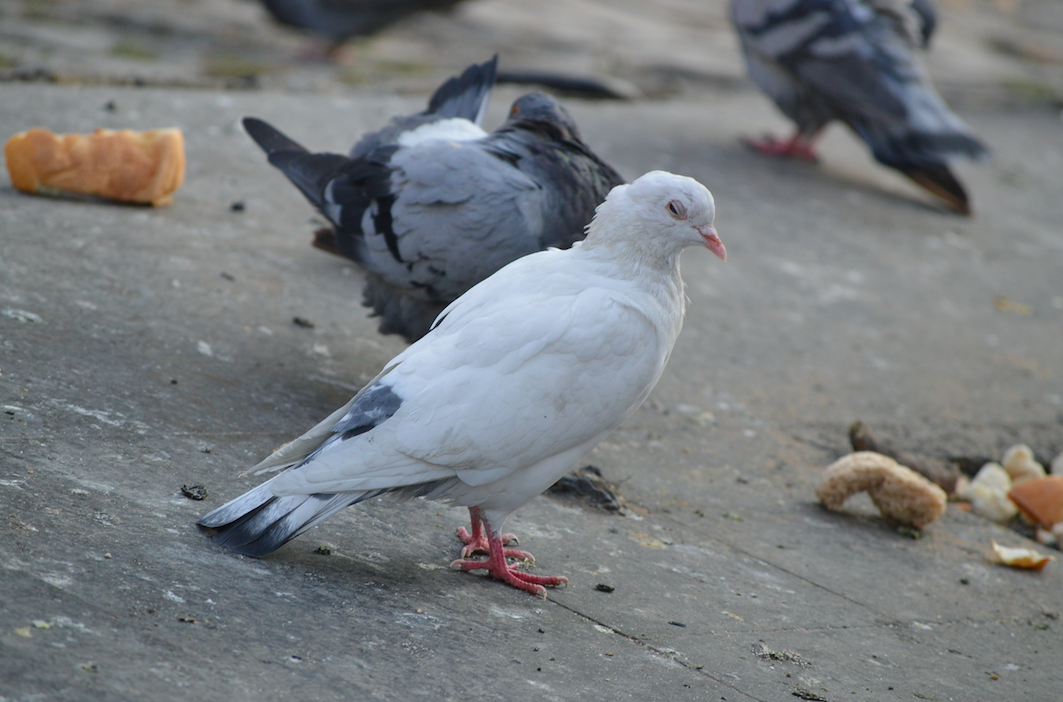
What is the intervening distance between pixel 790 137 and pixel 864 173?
1.93 feet

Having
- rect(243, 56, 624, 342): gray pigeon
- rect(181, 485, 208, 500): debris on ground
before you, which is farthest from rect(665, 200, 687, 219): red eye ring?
rect(181, 485, 208, 500): debris on ground

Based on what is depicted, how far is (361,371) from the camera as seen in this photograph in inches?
133

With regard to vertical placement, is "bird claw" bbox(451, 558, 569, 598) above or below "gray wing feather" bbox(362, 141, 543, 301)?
below

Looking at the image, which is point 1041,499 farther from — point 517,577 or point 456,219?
point 456,219

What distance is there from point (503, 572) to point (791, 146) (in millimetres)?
5107

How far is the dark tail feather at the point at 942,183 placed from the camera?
636 cm

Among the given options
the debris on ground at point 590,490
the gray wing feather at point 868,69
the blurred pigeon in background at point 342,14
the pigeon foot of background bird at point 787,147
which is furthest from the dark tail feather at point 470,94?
the blurred pigeon in background at point 342,14

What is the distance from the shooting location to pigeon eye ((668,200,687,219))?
2.43m

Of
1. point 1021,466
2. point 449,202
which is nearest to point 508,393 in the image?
point 449,202

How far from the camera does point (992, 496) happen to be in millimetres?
3539

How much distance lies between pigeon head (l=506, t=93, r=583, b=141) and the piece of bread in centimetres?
147

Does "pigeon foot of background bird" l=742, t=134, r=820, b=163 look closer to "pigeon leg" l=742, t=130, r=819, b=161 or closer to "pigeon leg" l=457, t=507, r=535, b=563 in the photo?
"pigeon leg" l=742, t=130, r=819, b=161

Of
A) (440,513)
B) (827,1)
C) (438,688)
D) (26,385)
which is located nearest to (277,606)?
(438,688)

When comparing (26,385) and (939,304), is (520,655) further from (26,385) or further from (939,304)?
(939,304)
